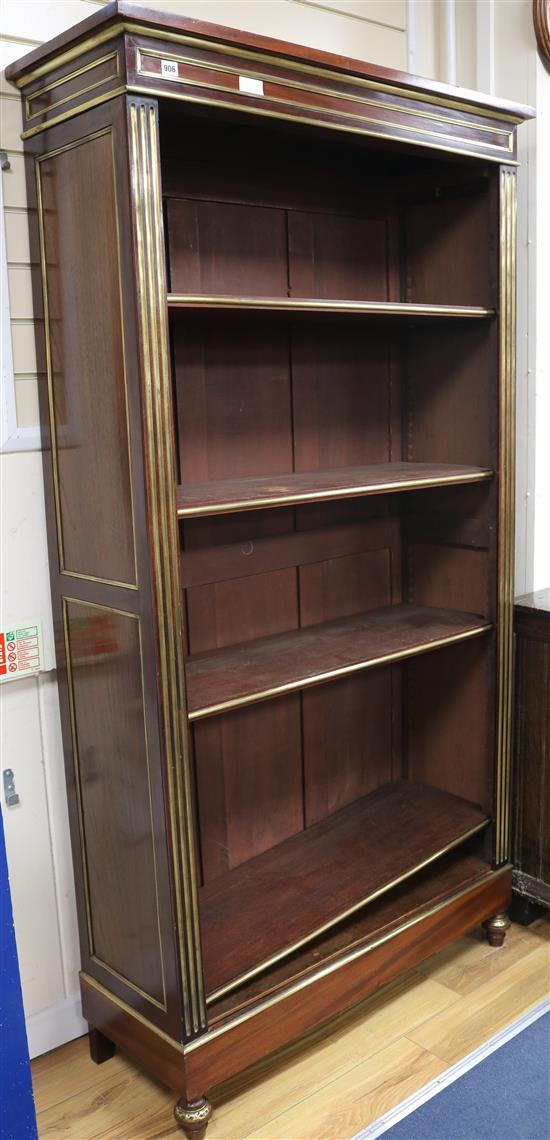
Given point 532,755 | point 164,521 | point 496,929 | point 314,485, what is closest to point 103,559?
point 164,521

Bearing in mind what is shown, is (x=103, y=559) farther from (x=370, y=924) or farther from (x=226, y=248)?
(x=370, y=924)

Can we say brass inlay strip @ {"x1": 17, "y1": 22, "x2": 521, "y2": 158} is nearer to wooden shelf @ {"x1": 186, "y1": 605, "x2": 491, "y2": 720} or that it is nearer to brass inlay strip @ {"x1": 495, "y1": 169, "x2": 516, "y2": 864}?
brass inlay strip @ {"x1": 495, "y1": 169, "x2": 516, "y2": 864}

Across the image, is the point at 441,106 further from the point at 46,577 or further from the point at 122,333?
the point at 46,577

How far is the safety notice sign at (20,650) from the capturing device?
1.66m

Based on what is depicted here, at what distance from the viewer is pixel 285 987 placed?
168cm

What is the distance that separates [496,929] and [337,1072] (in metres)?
0.52

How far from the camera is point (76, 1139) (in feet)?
5.34

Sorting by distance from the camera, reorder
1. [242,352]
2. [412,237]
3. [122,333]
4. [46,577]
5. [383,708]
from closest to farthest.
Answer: [122,333] → [46,577] → [242,352] → [412,237] → [383,708]

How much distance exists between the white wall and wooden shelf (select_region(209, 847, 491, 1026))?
38cm

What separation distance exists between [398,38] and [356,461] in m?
0.91

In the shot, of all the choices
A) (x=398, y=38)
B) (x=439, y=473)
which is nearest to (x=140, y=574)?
(x=439, y=473)

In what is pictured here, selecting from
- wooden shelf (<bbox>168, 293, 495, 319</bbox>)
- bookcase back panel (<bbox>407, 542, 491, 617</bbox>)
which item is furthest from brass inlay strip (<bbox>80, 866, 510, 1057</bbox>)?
wooden shelf (<bbox>168, 293, 495, 319</bbox>)

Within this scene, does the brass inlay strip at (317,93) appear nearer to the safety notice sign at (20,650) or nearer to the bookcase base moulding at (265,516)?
the bookcase base moulding at (265,516)

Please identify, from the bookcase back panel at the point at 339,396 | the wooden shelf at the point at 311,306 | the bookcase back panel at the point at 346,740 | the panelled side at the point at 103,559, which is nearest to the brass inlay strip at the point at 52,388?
the panelled side at the point at 103,559
